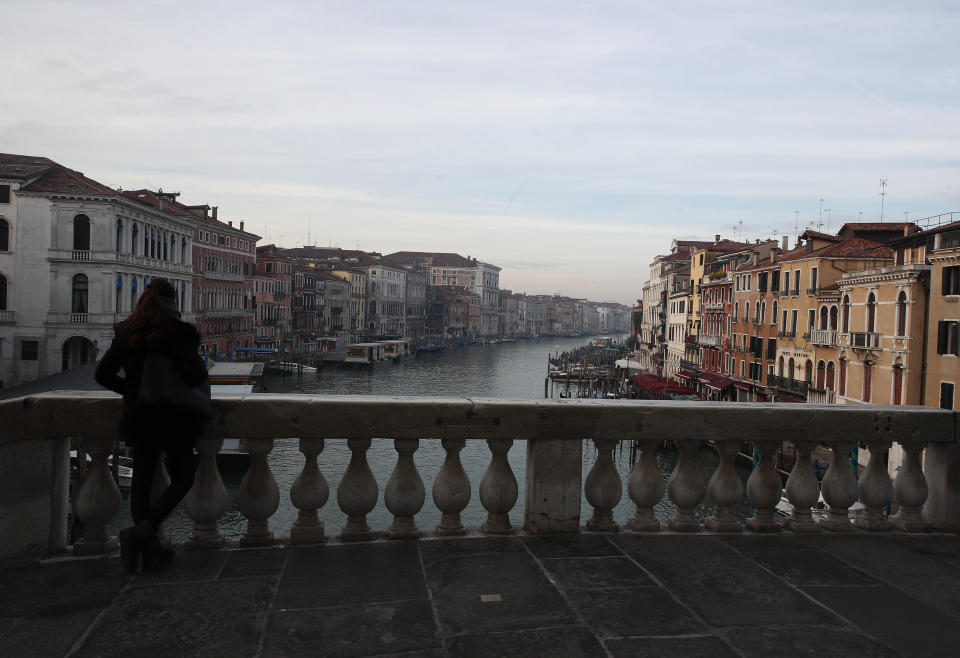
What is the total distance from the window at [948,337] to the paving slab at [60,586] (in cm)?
2467

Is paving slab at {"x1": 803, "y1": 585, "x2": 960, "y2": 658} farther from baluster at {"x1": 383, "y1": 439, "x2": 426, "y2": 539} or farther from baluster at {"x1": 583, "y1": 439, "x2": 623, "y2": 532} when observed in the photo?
baluster at {"x1": 383, "y1": 439, "x2": 426, "y2": 539}

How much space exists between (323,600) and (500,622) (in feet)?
2.03

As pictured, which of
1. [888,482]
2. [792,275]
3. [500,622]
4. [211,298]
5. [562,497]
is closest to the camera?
[500,622]

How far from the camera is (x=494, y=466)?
3.33m

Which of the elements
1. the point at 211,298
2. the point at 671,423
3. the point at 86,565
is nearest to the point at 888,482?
the point at 671,423

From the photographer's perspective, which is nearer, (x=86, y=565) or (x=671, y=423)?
(x=86, y=565)

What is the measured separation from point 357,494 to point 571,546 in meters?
0.94

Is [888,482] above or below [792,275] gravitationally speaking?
below

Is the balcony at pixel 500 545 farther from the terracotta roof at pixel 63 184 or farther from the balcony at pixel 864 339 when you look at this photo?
the terracotta roof at pixel 63 184

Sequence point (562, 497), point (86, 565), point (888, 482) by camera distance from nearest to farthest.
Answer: point (86, 565), point (562, 497), point (888, 482)

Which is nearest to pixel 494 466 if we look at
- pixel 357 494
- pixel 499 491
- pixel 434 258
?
pixel 499 491

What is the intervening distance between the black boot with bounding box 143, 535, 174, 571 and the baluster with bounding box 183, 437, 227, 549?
218 mm

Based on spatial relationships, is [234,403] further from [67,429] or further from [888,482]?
[888,482]

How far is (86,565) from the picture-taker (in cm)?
288
